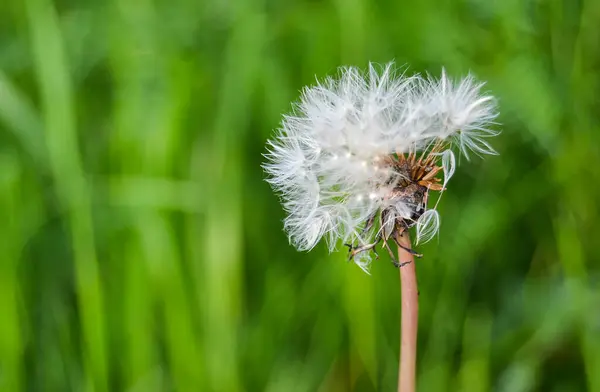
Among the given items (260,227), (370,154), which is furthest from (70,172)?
(370,154)

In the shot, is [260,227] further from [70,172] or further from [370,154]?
[370,154]

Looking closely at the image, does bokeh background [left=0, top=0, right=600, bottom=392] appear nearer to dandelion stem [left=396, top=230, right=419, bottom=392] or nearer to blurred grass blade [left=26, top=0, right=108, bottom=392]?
blurred grass blade [left=26, top=0, right=108, bottom=392]

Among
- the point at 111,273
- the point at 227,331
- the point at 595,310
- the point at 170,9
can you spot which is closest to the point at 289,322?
the point at 227,331

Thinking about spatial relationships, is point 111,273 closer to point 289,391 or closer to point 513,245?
point 289,391

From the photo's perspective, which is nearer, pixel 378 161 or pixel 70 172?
pixel 378 161

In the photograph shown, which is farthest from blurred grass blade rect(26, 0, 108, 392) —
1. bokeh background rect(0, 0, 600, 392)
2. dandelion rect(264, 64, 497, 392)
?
dandelion rect(264, 64, 497, 392)

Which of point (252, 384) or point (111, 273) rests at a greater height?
point (111, 273)

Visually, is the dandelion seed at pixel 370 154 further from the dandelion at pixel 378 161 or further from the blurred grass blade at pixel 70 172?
the blurred grass blade at pixel 70 172
